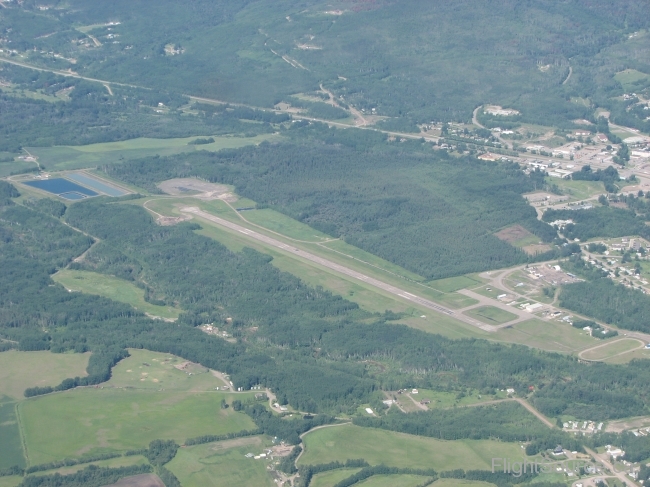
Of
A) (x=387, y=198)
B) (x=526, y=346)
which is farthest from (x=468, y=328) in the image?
(x=387, y=198)

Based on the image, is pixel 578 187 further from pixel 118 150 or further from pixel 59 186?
pixel 59 186

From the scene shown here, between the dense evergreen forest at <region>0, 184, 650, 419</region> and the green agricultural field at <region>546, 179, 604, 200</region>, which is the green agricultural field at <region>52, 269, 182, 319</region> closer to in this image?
the dense evergreen forest at <region>0, 184, 650, 419</region>

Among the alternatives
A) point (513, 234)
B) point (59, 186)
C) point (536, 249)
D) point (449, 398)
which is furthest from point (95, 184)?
point (449, 398)

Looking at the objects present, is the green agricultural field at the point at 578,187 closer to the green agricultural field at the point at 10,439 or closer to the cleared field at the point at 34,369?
the cleared field at the point at 34,369

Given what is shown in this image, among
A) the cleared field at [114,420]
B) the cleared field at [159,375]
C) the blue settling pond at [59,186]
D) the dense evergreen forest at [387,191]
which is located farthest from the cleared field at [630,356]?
the blue settling pond at [59,186]

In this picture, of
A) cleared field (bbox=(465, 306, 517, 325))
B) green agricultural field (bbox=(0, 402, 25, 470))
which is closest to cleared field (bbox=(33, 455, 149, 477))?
green agricultural field (bbox=(0, 402, 25, 470))

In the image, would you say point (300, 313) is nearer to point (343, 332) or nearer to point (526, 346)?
point (343, 332)
